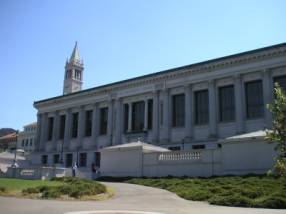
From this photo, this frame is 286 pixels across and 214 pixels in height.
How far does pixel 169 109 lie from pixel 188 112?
3788mm

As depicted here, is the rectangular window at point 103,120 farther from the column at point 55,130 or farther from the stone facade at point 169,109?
the column at point 55,130

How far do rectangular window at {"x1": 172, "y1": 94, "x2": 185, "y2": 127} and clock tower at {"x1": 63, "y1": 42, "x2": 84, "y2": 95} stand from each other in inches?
2553

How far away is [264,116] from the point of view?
156ft

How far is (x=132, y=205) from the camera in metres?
18.5

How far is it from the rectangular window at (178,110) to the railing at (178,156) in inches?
819

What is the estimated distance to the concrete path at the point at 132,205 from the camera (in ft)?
51.4

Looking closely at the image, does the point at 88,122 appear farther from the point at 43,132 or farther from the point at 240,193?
the point at 240,193

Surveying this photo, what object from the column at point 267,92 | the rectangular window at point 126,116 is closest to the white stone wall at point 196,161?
the column at point 267,92

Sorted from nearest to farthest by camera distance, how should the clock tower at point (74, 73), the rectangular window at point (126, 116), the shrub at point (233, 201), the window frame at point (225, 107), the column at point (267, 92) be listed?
the shrub at point (233, 201)
the column at point (267, 92)
the window frame at point (225, 107)
the rectangular window at point (126, 116)
the clock tower at point (74, 73)

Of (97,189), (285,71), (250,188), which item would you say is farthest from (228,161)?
(285,71)

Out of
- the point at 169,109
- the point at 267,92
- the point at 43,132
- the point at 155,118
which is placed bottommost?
the point at 43,132

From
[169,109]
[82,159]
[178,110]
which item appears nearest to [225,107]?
[178,110]

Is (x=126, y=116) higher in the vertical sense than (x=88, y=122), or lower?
higher

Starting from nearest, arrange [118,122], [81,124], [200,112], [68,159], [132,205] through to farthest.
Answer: [132,205], [200,112], [118,122], [81,124], [68,159]
